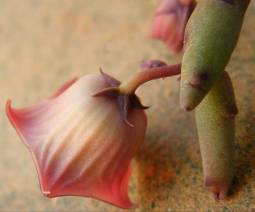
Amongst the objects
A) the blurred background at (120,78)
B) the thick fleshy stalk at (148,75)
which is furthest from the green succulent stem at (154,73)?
the blurred background at (120,78)

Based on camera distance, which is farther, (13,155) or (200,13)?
(13,155)

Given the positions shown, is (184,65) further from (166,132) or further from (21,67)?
(21,67)

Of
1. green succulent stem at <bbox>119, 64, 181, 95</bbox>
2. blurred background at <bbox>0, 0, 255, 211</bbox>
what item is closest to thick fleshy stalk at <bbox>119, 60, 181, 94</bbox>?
green succulent stem at <bbox>119, 64, 181, 95</bbox>

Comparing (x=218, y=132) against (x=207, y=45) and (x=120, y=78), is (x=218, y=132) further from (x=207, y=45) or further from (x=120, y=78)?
(x=120, y=78)

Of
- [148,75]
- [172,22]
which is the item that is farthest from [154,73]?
[172,22]

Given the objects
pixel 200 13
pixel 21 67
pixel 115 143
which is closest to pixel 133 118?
pixel 115 143

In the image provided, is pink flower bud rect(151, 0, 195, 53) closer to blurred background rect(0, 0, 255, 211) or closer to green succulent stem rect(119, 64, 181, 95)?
blurred background rect(0, 0, 255, 211)
